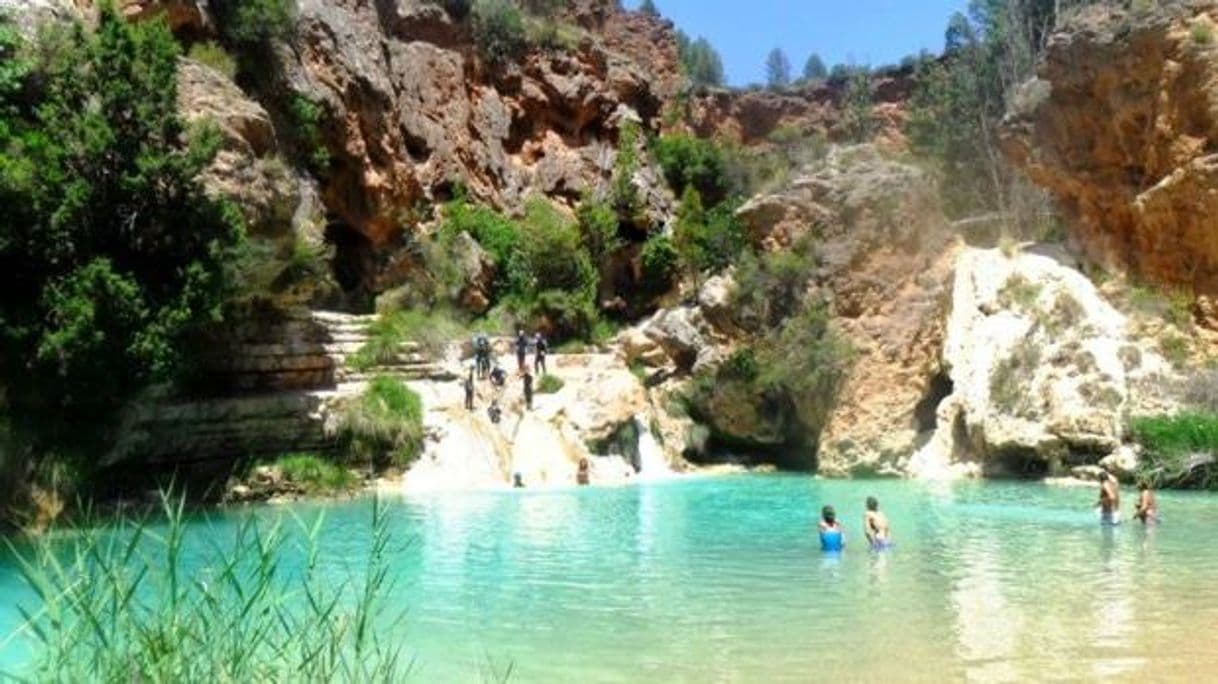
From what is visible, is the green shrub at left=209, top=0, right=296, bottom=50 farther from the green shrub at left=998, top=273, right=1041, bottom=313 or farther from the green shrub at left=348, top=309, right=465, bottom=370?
the green shrub at left=998, top=273, right=1041, bottom=313

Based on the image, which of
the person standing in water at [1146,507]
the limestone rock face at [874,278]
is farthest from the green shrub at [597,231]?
the person standing in water at [1146,507]

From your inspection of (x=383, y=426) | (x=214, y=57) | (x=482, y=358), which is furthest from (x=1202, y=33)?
(x=214, y=57)

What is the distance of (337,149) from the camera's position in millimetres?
37125

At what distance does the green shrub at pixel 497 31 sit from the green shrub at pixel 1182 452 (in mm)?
31637

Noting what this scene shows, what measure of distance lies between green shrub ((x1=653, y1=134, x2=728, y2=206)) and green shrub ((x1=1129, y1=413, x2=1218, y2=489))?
28042 millimetres

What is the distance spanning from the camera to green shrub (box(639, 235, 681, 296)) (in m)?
43.9

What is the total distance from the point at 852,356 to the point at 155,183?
18.6 meters

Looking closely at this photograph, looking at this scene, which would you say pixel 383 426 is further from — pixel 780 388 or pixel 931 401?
pixel 931 401

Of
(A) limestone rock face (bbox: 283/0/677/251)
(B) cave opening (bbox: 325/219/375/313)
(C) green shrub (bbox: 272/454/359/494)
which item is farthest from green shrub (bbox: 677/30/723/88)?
(C) green shrub (bbox: 272/454/359/494)

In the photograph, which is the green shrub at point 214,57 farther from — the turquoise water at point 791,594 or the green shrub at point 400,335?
the turquoise water at point 791,594

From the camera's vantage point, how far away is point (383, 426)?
27391 mm

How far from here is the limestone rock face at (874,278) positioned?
30.2m

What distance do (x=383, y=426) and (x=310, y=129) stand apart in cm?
1239

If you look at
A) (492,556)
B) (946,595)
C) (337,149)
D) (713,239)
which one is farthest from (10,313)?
(713,239)
